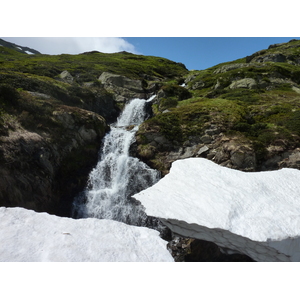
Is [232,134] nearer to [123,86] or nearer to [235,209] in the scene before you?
[235,209]

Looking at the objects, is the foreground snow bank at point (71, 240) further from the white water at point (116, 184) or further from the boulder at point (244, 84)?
the boulder at point (244, 84)

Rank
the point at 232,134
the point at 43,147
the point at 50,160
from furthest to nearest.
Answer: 1. the point at 232,134
2. the point at 50,160
3. the point at 43,147

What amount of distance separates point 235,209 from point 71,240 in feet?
17.1

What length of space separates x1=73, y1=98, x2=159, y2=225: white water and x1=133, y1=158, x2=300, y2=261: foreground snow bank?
27.4ft

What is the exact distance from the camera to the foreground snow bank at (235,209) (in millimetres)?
5906

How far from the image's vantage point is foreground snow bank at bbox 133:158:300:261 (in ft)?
19.4

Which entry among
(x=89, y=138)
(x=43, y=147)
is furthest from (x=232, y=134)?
(x=43, y=147)

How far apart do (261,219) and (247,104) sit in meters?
22.6

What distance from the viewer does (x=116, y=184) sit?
56.4ft

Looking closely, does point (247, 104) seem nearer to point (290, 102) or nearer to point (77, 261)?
point (290, 102)

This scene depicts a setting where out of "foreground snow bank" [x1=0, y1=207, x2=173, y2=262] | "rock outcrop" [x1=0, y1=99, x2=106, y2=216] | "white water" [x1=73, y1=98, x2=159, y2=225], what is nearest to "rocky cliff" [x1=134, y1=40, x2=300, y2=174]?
"white water" [x1=73, y1=98, x2=159, y2=225]

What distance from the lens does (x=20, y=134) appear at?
14367mm

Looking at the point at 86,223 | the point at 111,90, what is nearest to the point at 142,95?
the point at 111,90

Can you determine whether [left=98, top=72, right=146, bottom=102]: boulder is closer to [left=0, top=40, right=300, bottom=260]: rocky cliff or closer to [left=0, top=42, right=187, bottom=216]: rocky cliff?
[left=0, top=40, right=300, bottom=260]: rocky cliff
